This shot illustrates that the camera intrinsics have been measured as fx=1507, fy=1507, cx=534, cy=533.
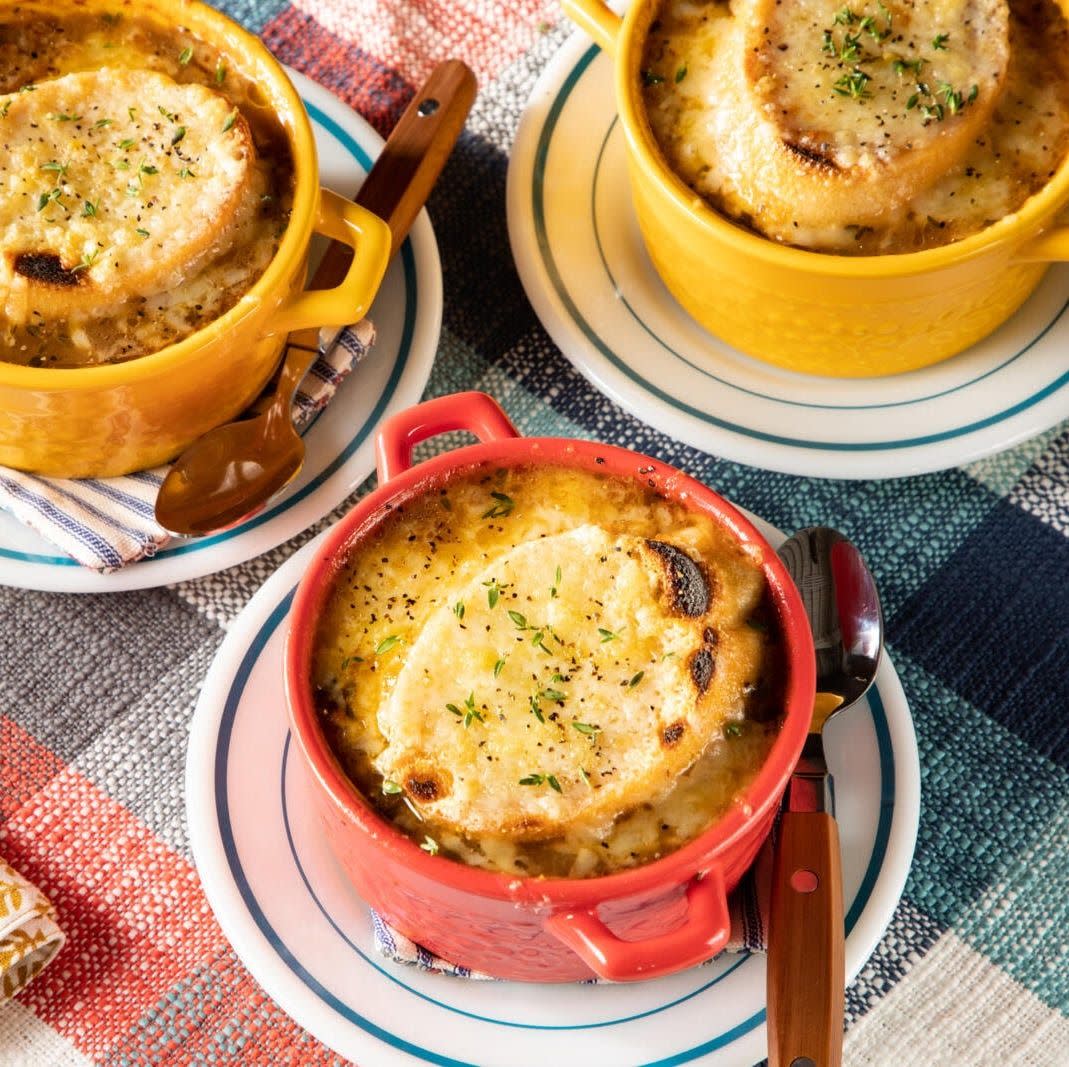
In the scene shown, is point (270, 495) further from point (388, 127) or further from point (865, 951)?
point (865, 951)

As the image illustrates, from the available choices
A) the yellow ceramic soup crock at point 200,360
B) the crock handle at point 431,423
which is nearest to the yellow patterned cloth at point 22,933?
the yellow ceramic soup crock at point 200,360

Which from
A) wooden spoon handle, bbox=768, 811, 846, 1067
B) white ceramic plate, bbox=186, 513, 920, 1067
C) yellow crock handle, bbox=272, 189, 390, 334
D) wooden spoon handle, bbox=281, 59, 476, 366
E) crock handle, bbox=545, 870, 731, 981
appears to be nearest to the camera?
crock handle, bbox=545, 870, 731, 981

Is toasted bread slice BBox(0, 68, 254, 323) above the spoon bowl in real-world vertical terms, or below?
below

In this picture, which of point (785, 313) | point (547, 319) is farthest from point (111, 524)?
point (785, 313)

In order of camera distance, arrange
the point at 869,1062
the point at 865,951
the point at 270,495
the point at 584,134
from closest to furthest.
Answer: the point at 865,951 < the point at 869,1062 < the point at 270,495 < the point at 584,134

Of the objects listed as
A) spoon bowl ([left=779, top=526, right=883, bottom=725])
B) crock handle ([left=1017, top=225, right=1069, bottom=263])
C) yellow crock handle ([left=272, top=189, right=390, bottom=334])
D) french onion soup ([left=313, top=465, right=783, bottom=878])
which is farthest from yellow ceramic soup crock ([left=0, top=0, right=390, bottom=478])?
crock handle ([left=1017, top=225, right=1069, bottom=263])

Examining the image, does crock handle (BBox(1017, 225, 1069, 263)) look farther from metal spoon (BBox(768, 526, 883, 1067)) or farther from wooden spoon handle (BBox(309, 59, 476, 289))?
wooden spoon handle (BBox(309, 59, 476, 289))

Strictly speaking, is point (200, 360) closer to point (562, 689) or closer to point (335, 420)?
point (335, 420)

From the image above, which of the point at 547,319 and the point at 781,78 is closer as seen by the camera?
the point at 781,78

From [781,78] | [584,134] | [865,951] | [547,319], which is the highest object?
[781,78]
